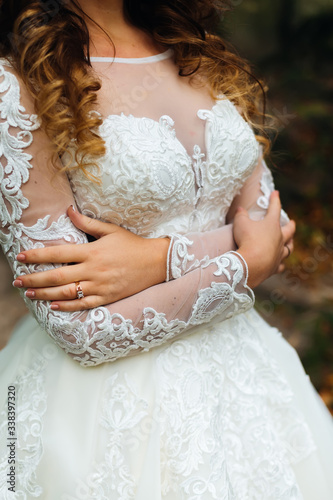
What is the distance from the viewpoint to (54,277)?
1073mm

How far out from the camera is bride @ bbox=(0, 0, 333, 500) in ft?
3.55

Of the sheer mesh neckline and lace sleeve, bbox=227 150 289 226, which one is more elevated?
the sheer mesh neckline

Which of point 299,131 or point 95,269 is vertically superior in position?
point 95,269

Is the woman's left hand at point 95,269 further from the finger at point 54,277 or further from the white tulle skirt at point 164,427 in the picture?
the white tulle skirt at point 164,427

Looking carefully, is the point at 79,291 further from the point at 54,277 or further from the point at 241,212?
the point at 241,212

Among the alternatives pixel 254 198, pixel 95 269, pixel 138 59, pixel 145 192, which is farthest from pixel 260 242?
pixel 138 59

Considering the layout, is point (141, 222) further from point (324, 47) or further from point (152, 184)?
point (324, 47)

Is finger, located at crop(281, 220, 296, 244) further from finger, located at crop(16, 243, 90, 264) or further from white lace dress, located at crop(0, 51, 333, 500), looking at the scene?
finger, located at crop(16, 243, 90, 264)

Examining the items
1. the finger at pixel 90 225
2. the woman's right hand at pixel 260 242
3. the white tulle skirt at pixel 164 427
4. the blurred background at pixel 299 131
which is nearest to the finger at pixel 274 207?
the woman's right hand at pixel 260 242

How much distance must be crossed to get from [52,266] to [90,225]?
0.12 metres

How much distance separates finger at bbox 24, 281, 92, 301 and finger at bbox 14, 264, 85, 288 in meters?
0.01

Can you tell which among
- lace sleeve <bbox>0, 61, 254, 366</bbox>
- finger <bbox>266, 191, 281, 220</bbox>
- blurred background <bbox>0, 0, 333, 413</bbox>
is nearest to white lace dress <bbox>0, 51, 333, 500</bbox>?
lace sleeve <bbox>0, 61, 254, 366</bbox>

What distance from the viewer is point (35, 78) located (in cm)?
111

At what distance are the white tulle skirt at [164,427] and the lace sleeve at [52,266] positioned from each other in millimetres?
→ 79
